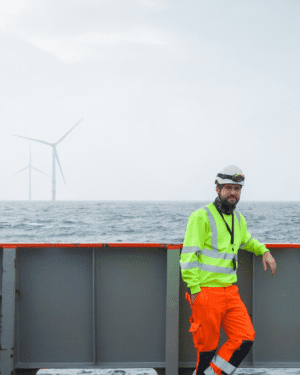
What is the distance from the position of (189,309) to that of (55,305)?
4.37ft

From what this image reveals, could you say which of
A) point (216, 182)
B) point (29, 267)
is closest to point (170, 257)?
point (216, 182)

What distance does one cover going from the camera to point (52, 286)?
3.60 m

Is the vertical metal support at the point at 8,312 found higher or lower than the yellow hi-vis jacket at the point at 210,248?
lower

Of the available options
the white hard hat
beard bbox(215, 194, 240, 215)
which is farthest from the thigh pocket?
the white hard hat

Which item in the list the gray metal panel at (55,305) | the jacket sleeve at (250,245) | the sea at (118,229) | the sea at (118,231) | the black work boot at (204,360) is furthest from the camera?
the sea at (118,229)

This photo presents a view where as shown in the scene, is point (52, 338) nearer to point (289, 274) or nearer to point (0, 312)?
point (0, 312)

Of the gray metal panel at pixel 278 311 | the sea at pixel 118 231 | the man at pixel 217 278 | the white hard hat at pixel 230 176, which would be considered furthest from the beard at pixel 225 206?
the sea at pixel 118 231

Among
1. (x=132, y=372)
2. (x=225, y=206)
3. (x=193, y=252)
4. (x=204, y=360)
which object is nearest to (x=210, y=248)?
(x=193, y=252)

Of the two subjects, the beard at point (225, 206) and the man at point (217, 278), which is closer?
the man at point (217, 278)

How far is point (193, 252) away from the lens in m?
3.08

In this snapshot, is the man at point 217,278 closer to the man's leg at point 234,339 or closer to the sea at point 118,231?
the man's leg at point 234,339

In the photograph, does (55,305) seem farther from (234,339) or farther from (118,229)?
(118,229)

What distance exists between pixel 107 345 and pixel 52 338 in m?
0.55

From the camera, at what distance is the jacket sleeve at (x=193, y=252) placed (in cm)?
305
